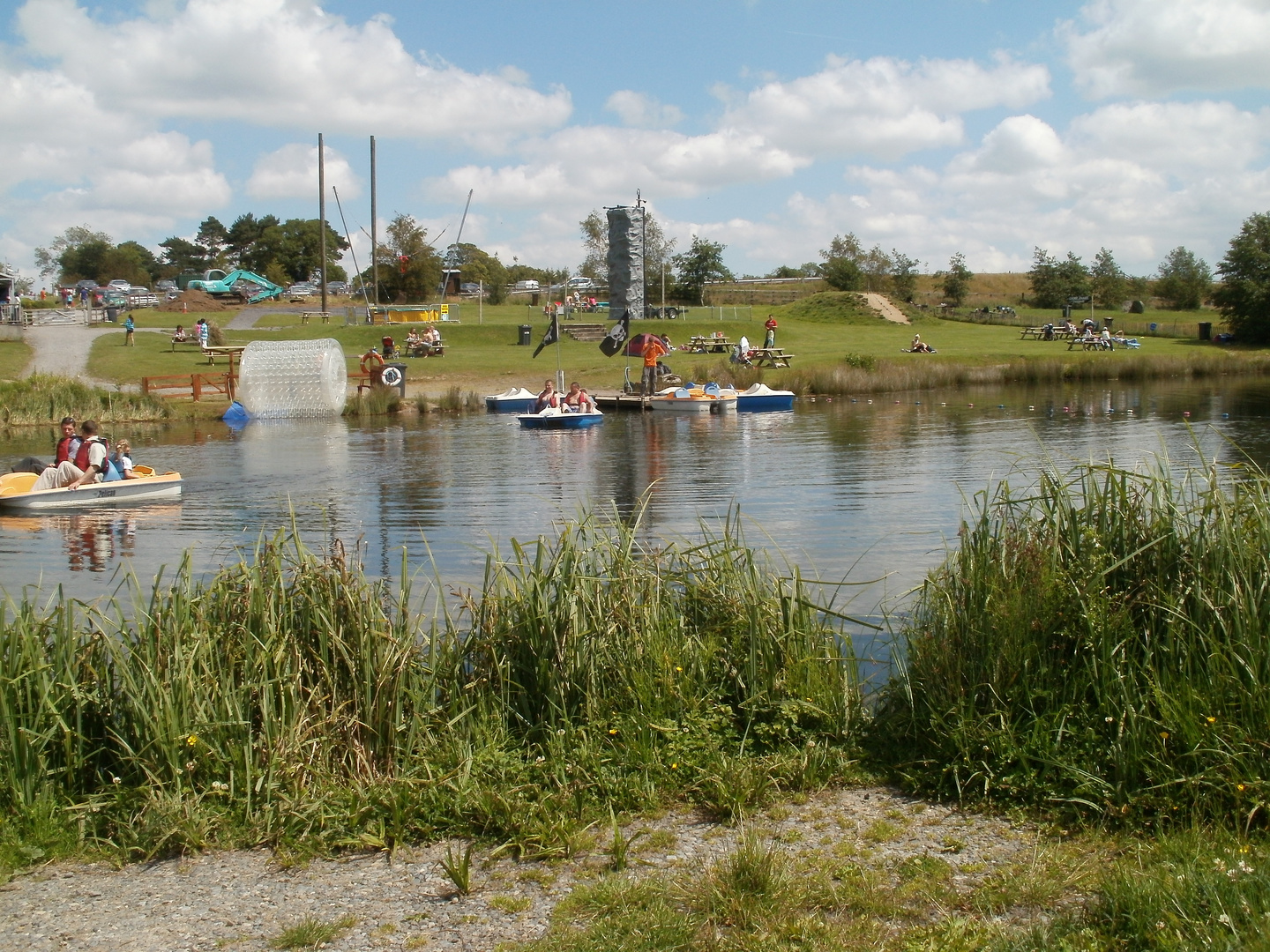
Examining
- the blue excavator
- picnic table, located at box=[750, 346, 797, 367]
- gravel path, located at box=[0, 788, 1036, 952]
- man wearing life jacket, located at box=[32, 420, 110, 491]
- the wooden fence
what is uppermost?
the blue excavator

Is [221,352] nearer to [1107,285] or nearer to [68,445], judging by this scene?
[68,445]

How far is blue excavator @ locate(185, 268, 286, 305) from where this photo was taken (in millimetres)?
81625

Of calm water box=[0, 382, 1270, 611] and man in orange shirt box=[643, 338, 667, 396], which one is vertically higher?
man in orange shirt box=[643, 338, 667, 396]

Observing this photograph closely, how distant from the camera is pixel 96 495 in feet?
71.3

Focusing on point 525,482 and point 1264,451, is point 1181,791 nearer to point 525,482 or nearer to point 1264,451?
point 525,482

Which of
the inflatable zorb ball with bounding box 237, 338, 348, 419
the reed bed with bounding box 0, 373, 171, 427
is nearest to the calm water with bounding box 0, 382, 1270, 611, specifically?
the reed bed with bounding box 0, 373, 171, 427

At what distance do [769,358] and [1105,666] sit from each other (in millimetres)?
48224

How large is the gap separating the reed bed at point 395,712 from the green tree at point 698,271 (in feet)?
258

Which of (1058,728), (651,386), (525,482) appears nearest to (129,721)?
(1058,728)

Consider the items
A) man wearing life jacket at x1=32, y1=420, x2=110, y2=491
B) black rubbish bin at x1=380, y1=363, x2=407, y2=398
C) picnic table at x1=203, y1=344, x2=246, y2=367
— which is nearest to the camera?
man wearing life jacket at x1=32, y1=420, x2=110, y2=491

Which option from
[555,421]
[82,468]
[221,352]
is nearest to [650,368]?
[555,421]

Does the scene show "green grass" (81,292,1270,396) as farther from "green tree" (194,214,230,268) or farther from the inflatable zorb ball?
"green tree" (194,214,230,268)

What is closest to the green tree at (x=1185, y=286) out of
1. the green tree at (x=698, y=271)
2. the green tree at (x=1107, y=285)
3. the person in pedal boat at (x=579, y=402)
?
the green tree at (x=1107, y=285)

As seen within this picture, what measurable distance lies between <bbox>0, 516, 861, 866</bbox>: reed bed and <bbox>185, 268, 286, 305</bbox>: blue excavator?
77.3 meters
